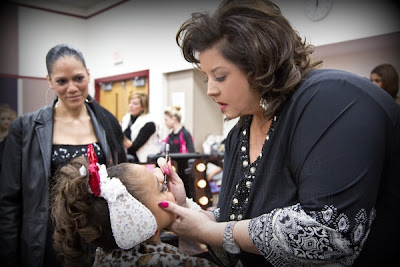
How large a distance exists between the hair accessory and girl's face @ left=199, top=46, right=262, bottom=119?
0.34 m

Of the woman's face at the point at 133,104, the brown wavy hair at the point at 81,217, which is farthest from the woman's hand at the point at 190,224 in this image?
the woman's face at the point at 133,104

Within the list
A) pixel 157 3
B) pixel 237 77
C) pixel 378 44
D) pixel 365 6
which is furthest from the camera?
pixel 378 44

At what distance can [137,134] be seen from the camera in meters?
1.55

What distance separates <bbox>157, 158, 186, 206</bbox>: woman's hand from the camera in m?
0.95

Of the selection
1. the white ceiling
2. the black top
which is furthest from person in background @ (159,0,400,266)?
the white ceiling

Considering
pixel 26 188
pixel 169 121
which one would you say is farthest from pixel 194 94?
pixel 169 121

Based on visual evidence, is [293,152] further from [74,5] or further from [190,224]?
[74,5]

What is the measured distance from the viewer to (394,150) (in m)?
0.65

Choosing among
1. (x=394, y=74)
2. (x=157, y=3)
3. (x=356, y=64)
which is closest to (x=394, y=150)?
(x=157, y=3)

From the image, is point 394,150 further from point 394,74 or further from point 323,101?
point 394,74

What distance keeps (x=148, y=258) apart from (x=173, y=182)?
23cm

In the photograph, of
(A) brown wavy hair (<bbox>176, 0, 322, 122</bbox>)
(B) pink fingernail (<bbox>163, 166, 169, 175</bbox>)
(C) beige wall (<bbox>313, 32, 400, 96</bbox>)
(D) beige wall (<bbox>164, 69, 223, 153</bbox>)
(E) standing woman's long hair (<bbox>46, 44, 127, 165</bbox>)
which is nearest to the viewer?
(A) brown wavy hair (<bbox>176, 0, 322, 122</bbox>)

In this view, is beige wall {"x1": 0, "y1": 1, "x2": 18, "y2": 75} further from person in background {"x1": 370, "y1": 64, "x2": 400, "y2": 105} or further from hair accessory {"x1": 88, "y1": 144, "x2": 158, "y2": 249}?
person in background {"x1": 370, "y1": 64, "x2": 400, "y2": 105}

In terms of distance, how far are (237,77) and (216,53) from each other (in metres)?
0.07
